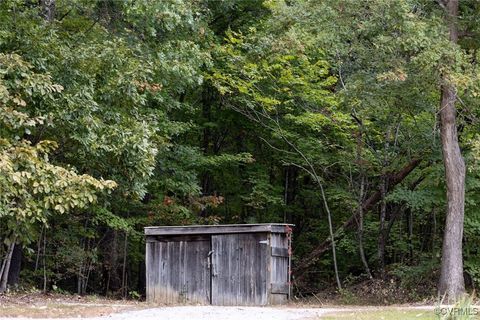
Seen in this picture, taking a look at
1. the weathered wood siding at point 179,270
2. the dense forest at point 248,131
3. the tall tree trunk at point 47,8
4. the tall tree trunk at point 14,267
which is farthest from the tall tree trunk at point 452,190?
the tall tree trunk at point 14,267

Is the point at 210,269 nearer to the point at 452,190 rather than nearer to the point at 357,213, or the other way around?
the point at 452,190

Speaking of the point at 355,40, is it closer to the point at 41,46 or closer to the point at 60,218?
the point at 41,46

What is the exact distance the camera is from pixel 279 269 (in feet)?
51.3

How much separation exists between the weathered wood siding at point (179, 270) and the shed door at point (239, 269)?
293mm

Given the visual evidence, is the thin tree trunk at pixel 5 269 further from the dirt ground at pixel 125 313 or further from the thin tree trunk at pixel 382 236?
the thin tree trunk at pixel 382 236

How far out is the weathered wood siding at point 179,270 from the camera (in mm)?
15750

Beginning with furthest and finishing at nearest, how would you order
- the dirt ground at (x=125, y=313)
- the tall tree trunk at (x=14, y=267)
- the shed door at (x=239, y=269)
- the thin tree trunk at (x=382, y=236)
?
the thin tree trunk at (x=382, y=236) → the tall tree trunk at (x=14, y=267) → the shed door at (x=239, y=269) → the dirt ground at (x=125, y=313)

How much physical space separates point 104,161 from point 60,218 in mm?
4974

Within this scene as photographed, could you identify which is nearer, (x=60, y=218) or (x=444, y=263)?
(x=444, y=263)

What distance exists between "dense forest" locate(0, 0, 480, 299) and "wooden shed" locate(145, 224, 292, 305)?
170 centimetres

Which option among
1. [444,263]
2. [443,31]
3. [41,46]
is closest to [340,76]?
[443,31]

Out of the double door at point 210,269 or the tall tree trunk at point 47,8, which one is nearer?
the double door at point 210,269

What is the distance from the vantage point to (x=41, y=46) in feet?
47.1

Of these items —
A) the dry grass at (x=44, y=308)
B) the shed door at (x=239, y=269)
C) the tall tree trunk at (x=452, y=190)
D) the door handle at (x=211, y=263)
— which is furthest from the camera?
the door handle at (x=211, y=263)
